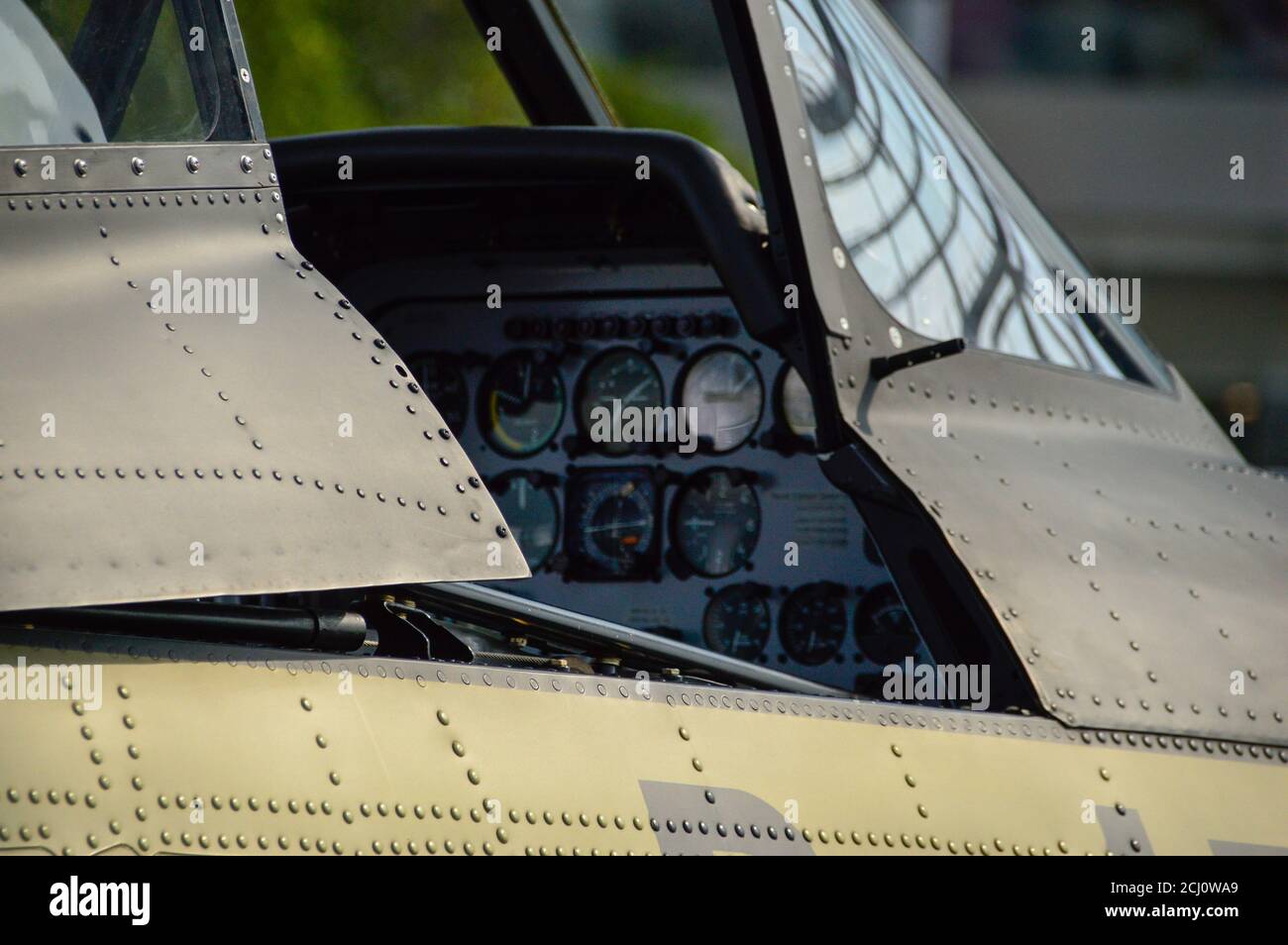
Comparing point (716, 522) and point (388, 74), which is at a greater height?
point (388, 74)

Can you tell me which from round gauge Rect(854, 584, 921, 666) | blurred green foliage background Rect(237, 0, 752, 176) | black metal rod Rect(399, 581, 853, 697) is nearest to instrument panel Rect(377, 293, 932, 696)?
round gauge Rect(854, 584, 921, 666)

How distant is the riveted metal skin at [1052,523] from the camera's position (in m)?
2.61

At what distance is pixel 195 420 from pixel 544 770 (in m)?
0.66

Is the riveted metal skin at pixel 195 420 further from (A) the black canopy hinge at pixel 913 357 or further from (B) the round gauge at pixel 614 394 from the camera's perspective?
(B) the round gauge at pixel 614 394

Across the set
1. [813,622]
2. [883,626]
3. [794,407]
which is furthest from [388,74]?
[883,626]

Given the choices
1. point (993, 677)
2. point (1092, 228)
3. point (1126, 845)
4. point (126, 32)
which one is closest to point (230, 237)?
point (126, 32)

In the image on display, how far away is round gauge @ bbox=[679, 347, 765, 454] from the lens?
3.94m

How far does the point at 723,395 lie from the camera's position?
3.96m

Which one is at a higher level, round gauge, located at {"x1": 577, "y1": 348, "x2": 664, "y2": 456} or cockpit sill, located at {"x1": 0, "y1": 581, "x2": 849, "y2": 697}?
round gauge, located at {"x1": 577, "y1": 348, "x2": 664, "y2": 456}

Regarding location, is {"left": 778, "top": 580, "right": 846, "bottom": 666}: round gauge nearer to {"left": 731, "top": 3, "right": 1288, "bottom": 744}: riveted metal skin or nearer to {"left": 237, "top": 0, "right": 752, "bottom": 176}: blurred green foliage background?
{"left": 731, "top": 3, "right": 1288, "bottom": 744}: riveted metal skin

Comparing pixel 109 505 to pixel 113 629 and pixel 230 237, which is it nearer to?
pixel 113 629

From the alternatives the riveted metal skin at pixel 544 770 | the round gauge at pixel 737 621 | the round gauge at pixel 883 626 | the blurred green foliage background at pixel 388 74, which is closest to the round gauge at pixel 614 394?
the round gauge at pixel 737 621

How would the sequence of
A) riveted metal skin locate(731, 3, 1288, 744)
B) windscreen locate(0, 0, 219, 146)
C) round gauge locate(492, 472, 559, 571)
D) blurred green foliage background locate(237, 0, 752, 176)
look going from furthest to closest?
blurred green foliage background locate(237, 0, 752, 176)
round gauge locate(492, 472, 559, 571)
riveted metal skin locate(731, 3, 1288, 744)
windscreen locate(0, 0, 219, 146)

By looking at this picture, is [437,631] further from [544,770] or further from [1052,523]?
[1052,523]
